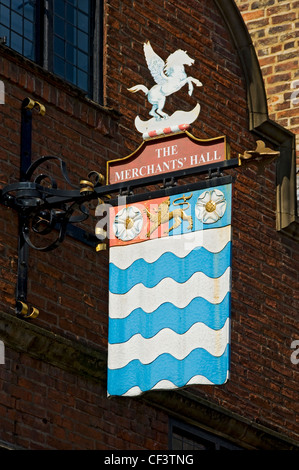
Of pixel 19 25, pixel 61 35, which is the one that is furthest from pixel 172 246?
pixel 61 35

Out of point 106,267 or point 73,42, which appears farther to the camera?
point 73,42

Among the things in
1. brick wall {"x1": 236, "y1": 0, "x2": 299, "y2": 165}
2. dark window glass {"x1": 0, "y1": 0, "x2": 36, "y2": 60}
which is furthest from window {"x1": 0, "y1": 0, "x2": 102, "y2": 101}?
brick wall {"x1": 236, "y1": 0, "x2": 299, "y2": 165}

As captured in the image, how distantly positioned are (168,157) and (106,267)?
2.17 meters

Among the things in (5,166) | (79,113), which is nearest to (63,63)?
(79,113)

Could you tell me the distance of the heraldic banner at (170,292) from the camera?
13.7m

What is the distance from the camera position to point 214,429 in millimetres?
16984

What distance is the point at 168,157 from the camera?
1449 cm

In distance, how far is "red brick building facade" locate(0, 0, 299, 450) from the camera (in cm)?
1505

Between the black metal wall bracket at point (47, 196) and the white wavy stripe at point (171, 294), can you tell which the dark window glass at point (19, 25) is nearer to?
the black metal wall bracket at point (47, 196)

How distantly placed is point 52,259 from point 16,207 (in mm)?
692

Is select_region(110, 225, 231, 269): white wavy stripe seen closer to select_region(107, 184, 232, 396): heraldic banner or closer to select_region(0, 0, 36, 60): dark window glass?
select_region(107, 184, 232, 396): heraldic banner

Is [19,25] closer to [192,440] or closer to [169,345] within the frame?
[169,345]

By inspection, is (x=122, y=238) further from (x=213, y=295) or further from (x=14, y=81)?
(x=14, y=81)

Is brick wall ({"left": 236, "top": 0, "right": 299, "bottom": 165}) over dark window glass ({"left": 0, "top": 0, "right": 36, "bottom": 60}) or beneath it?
over
